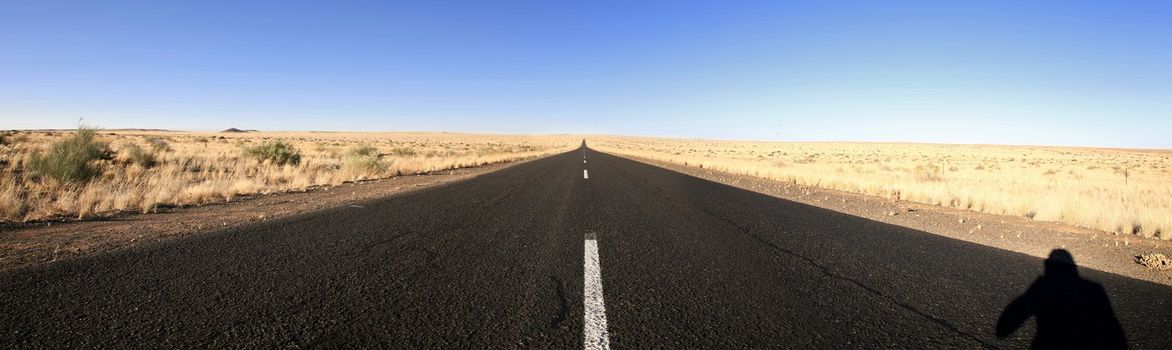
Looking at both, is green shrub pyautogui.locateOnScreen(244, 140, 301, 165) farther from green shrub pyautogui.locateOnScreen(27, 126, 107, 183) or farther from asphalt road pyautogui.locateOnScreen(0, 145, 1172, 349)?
asphalt road pyautogui.locateOnScreen(0, 145, 1172, 349)

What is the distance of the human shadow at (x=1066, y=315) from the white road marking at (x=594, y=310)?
257 centimetres

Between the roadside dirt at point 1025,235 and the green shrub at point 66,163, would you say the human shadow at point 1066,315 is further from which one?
the green shrub at point 66,163

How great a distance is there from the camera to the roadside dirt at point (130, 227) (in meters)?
5.17

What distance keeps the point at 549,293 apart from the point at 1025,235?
758 centimetres

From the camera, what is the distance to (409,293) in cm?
396

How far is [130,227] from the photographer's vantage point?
22.0 ft

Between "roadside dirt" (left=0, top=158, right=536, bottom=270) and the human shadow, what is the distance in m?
7.93

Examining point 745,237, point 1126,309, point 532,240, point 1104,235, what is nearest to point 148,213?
point 532,240

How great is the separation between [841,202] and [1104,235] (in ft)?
15.3

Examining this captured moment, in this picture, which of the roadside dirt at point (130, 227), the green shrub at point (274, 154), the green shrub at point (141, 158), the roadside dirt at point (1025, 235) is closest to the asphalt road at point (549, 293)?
the roadside dirt at point (130, 227)

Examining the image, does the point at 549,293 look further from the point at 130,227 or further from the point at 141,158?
the point at 141,158

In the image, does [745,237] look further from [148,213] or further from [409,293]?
[148,213]

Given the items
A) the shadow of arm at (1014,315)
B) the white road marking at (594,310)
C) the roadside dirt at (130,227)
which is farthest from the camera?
the roadside dirt at (130,227)

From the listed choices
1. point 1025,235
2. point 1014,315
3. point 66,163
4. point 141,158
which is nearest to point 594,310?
point 1014,315
